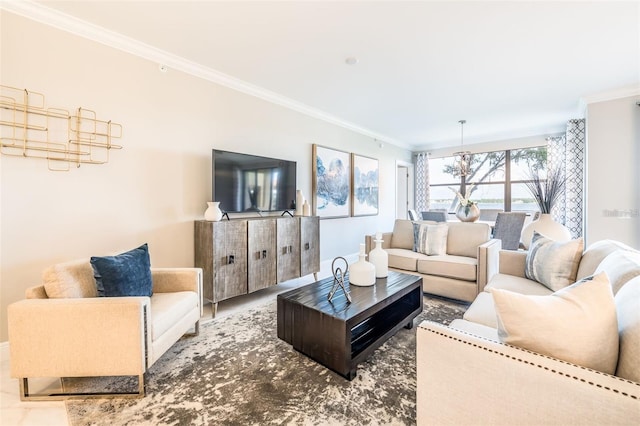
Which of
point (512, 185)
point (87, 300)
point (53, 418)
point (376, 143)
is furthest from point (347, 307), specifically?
point (512, 185)

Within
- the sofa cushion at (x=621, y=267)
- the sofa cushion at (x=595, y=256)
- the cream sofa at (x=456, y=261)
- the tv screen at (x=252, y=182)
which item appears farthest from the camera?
the tv screen at (x=252, y=182)

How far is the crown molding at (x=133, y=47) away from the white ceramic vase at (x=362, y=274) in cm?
256

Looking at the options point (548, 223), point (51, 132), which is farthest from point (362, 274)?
point (51, 132)

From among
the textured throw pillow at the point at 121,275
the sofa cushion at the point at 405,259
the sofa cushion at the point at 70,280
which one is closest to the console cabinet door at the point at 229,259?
the textured throw pillow at the point at 121,275

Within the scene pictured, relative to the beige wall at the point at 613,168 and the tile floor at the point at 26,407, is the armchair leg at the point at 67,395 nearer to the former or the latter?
the tile floor at the point at 26,407

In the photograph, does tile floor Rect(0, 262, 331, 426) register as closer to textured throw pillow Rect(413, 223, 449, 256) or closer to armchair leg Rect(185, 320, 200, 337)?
armchair leg Rect(185, 320, 200, 337)

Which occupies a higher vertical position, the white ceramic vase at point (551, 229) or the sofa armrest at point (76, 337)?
the white ceramic vase at point (551, 229)

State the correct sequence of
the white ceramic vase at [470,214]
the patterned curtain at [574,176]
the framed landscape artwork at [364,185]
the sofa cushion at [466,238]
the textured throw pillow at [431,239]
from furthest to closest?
the framed landscape artwork at [364,185] → the patterned curtain at [574,176] → the white ceramic vase at [470,214] → the textured throw pillow at [431,239] → the sofa cushion at [466,238]

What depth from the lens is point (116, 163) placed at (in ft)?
8.16

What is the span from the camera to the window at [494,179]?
19.3 ft

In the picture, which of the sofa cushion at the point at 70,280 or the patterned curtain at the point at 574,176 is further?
the patterned curtain at the point at 574,176

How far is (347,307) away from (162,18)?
272cm

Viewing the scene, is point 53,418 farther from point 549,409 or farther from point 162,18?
point 162,18

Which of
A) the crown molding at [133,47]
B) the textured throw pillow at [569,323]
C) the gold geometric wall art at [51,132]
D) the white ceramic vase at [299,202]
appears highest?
the crown molding at [133,47]
